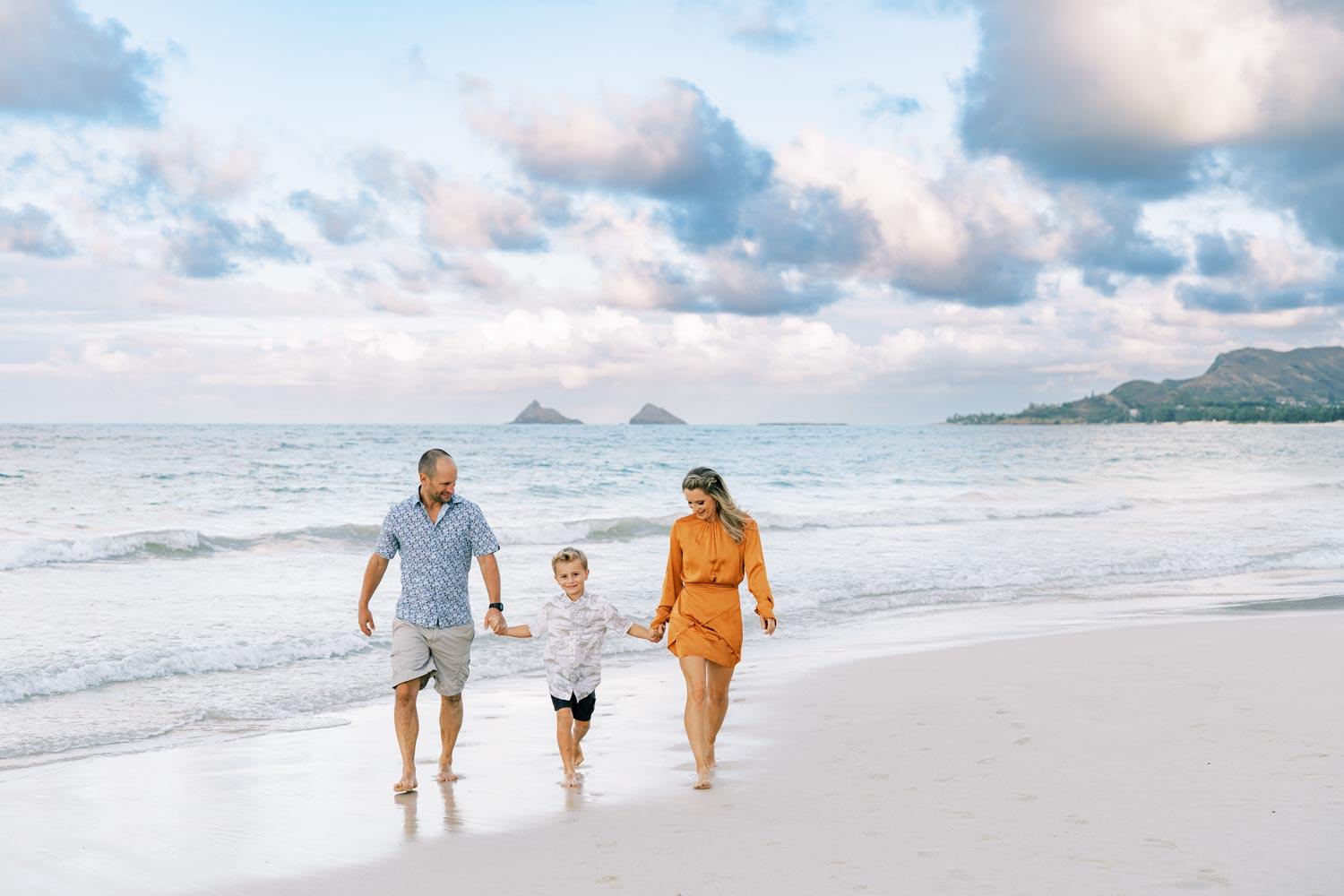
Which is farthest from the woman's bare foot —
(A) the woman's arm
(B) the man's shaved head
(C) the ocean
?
(C) the ocean

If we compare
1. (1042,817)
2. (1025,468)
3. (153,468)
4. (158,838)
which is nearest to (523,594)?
(158,838)

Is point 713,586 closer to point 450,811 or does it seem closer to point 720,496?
point 720,496

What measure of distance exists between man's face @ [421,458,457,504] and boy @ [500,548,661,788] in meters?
0.74

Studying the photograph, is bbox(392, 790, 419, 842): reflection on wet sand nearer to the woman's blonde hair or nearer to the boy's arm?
the boy's arm

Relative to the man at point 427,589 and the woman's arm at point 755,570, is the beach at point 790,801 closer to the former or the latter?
the man at point 427,589

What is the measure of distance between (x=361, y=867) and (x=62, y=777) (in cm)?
297

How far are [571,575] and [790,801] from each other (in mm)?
1748

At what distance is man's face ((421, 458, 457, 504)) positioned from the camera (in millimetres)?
6105

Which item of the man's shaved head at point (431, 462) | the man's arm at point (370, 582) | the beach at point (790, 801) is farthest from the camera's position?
the man's arm at point (370, 582)

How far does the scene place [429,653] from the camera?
6.39 meters

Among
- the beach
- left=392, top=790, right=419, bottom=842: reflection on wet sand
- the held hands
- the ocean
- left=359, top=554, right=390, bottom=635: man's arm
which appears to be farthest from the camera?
the ocean

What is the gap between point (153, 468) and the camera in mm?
43562

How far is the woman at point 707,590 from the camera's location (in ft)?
20.4

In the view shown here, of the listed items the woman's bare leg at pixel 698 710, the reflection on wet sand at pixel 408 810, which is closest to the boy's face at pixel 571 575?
the woman's bare leg at pixel 698 710
